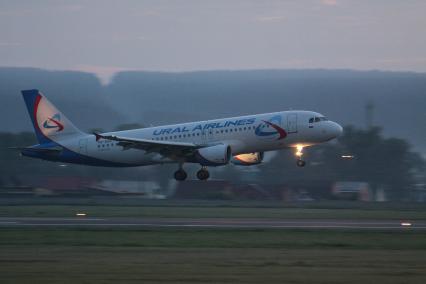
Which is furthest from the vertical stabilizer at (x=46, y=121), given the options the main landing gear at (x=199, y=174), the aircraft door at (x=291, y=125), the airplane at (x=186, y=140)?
the aircraft door at (x=291, y=125)

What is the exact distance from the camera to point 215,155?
50.0m

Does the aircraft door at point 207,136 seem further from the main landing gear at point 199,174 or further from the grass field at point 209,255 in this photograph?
the grass field at point 209,255

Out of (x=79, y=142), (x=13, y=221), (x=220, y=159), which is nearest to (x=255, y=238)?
(x=13, y=221)

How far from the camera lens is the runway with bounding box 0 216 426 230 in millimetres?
37906

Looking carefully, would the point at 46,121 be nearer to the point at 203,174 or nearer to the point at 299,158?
the point at 203,174

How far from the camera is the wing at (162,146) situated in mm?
50419

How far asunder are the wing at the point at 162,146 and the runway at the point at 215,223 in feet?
26.9

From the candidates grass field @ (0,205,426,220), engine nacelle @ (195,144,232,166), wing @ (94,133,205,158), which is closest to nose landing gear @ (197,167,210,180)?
wing @ (94,133,205,158)

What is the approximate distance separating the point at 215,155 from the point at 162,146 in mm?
3694

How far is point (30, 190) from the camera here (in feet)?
253

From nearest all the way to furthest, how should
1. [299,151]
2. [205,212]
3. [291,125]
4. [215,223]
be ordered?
[215,223], [205,212], [291,125], [299,151]

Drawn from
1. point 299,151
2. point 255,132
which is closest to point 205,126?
point 255,132

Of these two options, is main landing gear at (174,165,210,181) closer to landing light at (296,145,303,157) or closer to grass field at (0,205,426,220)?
grass field at (0,205,426,220)

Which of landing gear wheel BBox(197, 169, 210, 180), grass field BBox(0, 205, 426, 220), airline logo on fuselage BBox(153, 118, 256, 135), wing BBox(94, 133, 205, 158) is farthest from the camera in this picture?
landing gear wheel BBox(197, 169, 210, 180)
